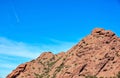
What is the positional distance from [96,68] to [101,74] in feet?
18.6

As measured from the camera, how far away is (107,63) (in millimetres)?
186125

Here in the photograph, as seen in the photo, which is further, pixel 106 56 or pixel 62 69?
pixel 62 69

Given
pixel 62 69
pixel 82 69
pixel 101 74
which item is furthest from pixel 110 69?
pixel 62 69

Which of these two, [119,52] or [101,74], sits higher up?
[119,52]

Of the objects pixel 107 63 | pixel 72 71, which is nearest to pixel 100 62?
pixel 107 63

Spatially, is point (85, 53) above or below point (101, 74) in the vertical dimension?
above

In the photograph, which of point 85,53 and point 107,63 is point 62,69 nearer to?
point 85,53

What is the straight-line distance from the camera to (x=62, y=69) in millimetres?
199750

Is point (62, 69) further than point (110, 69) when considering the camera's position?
Yes

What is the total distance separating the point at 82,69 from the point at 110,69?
17.1m

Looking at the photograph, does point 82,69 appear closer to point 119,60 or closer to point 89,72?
point 89,72

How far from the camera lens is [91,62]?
625 ft

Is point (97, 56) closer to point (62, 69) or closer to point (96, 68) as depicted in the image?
point (96, 68)

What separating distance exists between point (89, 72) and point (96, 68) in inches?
183
